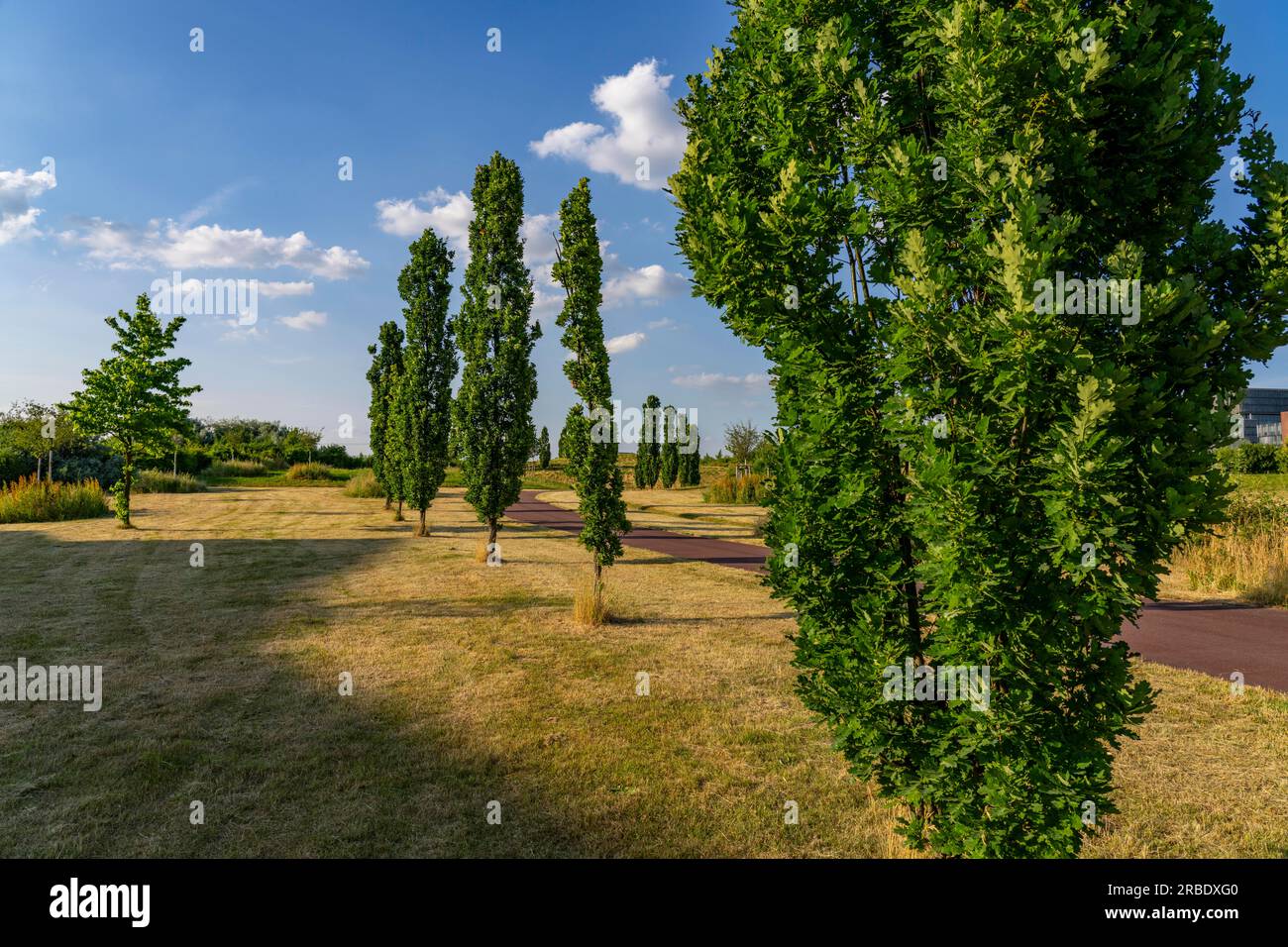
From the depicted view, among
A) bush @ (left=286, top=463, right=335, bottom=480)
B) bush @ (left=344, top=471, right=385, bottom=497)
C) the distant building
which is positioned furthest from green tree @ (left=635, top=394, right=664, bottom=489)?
the distant building

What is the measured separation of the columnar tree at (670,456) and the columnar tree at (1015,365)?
46.6 meters

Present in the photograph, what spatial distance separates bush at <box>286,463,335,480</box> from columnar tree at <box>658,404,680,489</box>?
87.9ft

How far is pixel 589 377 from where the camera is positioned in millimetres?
11227

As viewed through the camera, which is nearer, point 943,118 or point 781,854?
point 943,118

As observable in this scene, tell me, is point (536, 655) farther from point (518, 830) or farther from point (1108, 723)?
point (1108, 723)

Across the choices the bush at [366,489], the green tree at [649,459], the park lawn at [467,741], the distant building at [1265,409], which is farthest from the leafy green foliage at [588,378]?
the distant building at [1265,409]

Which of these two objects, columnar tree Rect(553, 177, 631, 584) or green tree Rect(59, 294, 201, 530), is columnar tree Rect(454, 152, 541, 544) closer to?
columnar tree Rect(553, 177, 631, 584)

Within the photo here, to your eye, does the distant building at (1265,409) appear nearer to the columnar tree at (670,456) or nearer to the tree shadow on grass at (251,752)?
the columnar tree at (670,456)

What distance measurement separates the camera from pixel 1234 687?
7.39 meters

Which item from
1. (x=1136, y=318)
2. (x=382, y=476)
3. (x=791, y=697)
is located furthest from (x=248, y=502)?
(x=1136, y=318)

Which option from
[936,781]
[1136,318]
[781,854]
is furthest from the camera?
[781,854]

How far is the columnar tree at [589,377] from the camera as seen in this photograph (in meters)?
11.1

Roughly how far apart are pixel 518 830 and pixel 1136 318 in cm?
498

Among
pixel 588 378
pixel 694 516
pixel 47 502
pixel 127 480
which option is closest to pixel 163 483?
pixel 47 502
